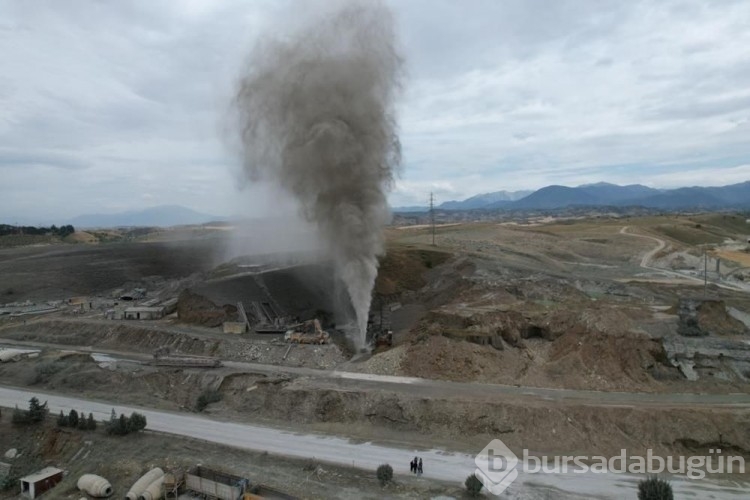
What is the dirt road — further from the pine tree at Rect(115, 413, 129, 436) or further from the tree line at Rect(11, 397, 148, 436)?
the pine tree at Rect(115, 413, 129, 436)

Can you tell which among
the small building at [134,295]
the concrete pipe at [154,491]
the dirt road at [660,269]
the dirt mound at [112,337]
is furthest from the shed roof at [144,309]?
the dirt road at [660,269]

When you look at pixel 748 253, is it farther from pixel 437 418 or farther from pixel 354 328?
pixel 437 418

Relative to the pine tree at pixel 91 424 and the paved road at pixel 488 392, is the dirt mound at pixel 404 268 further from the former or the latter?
the pine tree at pixel 91 424

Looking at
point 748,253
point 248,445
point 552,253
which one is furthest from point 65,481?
point 748,253

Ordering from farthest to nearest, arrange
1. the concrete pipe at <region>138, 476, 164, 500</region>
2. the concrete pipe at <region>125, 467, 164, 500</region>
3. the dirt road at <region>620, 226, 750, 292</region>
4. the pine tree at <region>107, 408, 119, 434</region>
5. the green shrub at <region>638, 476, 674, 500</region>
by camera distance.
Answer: the dirt road at <region>620, 226, 750, 292</region> < the pine tree at <region>107, 408, 119, 434</region> < the concrete pipe at <region>125, 467, 164, 500</region> < the concrete pipe at <region>138, 476, 164, 500</region> < the green shrub at <region>638, 476, 674, 500</region>

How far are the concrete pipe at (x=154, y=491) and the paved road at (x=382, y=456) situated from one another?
3626 millimetres

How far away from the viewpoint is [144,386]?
30.6 metres

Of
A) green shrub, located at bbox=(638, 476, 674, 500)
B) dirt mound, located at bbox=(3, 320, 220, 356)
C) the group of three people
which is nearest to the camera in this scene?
green shrub, located at bbox=(638, 476, 674, 500)

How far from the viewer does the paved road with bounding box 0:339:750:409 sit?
24.9m

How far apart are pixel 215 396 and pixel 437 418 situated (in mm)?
12352

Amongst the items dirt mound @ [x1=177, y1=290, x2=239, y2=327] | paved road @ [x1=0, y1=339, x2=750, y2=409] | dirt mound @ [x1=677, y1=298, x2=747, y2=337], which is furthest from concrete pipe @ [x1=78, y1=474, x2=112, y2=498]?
dirt mound @ [x1=677, y1=298, x2=747, y2=337]
